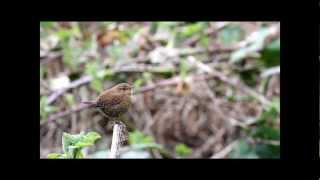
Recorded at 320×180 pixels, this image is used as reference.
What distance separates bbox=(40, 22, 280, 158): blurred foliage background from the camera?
6.20 feet

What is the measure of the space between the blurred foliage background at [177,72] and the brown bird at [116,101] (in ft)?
2.86

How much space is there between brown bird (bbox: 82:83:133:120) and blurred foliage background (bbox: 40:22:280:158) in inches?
34.3

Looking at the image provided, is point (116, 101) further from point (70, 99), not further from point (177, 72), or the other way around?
point (177, 72)

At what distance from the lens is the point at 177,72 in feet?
6.67

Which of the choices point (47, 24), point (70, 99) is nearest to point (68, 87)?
point (70, 99)

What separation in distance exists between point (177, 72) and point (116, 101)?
3.68ft

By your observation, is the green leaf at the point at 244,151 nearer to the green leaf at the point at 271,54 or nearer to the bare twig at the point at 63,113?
the green leaf at the point at 271,54

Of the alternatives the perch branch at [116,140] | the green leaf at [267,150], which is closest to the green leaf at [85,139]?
the perch branch at [116,140]

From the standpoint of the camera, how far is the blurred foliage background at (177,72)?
1.89 m
